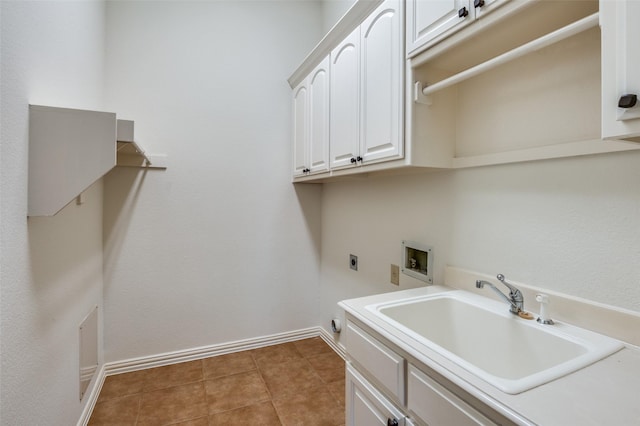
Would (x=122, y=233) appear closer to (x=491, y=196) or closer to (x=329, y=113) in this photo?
(x=329, y=113)

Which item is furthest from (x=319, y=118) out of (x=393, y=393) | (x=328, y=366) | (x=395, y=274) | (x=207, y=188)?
(x=328, y=366)

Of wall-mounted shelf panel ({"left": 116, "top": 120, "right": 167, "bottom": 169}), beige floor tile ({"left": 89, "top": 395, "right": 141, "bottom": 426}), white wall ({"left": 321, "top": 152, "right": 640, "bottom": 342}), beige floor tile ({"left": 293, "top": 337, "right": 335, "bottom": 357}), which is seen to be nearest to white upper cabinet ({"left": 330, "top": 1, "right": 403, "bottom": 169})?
white wall ({"left": 321, "top": 152, "right": 640, "bottom": 342})

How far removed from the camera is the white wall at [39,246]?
898 mm

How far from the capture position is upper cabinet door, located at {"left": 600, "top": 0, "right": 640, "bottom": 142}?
63 centimetres

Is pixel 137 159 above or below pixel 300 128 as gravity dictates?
below

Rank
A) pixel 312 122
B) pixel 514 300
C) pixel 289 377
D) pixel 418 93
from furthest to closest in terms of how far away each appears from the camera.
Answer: pixel 312 122 → pixel 289 377 → pixel 418 93 → pixel 514 300

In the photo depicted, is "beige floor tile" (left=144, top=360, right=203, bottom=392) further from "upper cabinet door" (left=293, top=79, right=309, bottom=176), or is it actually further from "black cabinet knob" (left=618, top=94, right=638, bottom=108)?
"black cabinet knob" (left=618, top=94, right=638, bottom=108)

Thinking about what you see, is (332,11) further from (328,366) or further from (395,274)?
(328,366)

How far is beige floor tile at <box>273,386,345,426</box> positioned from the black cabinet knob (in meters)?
1.80

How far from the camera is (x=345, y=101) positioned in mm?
1778

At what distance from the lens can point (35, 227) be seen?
Result: 106 centimetres

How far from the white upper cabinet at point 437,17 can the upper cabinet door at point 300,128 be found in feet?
3.76

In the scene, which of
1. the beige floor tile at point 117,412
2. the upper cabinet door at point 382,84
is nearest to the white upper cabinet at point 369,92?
the upper cabinet door at point 382,84

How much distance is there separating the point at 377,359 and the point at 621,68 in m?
1.03
